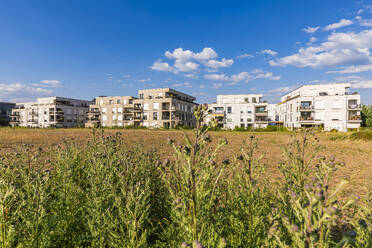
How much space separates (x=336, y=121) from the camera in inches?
1805

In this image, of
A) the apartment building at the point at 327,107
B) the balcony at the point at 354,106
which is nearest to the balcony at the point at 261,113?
the apartment building at the point at 327,107

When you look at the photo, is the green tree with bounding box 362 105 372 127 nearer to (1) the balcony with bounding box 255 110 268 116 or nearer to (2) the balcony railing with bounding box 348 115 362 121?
(2) the balcony railing with bounding box 348 115 362 121

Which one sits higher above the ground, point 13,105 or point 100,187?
point 13,105

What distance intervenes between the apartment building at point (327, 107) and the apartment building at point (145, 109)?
1188 inches

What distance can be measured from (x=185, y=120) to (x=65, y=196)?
5825 centimetres

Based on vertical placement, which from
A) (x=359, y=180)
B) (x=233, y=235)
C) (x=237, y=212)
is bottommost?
(x=359, y=180)

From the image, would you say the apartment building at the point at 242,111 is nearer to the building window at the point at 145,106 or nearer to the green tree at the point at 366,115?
the building window at the point at 145,106

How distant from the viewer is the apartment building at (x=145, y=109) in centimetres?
5587

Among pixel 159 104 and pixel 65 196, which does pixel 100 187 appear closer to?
pixel 65 196

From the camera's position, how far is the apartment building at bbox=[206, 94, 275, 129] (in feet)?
197

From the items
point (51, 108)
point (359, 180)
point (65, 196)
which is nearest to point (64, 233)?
point (65, 196)

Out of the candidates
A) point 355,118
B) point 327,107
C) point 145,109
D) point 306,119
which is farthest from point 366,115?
point 145,109

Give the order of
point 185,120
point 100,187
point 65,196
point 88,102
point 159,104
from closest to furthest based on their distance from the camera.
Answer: point 100,187
point 65,196
point 159,104
point 185,120
point 88,102

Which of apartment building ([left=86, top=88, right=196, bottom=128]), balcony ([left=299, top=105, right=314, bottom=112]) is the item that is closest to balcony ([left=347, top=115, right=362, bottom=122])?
balcony ([left=299, top=105, right=314, bottom=112])
